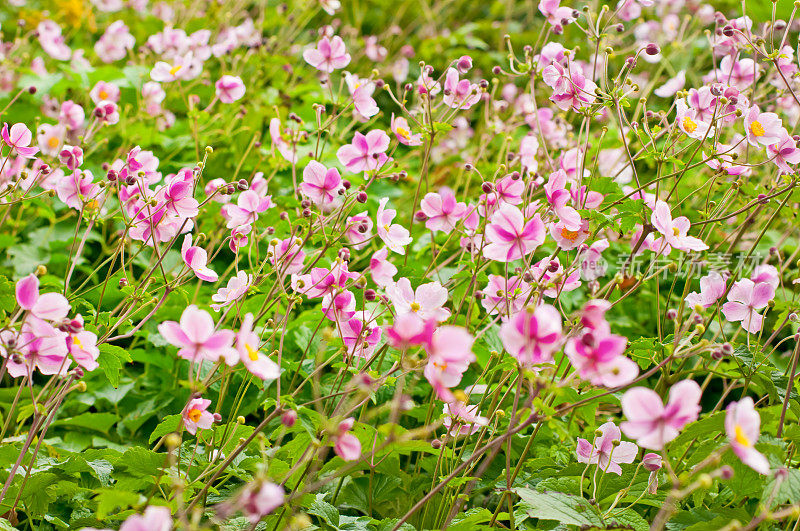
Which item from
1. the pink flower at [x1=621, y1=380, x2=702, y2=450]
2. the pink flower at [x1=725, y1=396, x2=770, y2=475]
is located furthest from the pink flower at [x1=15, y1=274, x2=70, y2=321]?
the pink flower at [x1=725, y1=396, x2=770, y2=475]

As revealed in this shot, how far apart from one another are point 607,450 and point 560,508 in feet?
0.97

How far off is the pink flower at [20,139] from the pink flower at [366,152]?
0.71 metres

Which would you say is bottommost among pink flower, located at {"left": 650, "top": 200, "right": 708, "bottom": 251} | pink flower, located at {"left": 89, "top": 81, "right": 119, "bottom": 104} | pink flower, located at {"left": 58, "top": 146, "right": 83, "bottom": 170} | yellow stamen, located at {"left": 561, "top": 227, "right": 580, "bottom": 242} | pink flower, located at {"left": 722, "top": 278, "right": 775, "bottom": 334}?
pink flower, located at {"left": 722, "top": 278, "right": 775, "bottom": 334}

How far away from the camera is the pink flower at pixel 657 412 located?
945 mm

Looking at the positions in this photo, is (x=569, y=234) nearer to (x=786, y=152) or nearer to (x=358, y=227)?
(x=358, y=227)

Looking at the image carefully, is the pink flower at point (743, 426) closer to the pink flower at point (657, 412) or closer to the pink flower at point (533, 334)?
the pink flower at point (657, 412)

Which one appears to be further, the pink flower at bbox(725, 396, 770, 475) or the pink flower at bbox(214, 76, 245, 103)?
the pink flower at bbox(214, 76, 245, 103)

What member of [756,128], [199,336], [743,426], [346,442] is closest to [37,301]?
[199,336]

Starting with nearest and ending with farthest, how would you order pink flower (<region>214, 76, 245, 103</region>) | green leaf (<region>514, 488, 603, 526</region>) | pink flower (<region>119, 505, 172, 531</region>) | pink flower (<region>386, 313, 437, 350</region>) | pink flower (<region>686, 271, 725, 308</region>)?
pink flower (<region>119, 505, 172, 531</region>)
pink flower (<region>386, 313, 437, 350</region>)
green leaf (<region>514, 488, 603, 526</region>)
pink flower (<region>686, 271, 725, 308</region>)
pink flower (<region>214, 76, 245, 103</region>)

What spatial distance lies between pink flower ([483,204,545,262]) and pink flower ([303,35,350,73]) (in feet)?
3.13

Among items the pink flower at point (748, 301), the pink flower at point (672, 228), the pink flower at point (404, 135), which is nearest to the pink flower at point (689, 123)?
the pink flower at point (672, 228)

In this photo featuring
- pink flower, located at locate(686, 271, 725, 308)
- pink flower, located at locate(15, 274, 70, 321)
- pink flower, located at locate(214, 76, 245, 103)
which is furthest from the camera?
pink flower, located at locate(214, 76, 245, 103)

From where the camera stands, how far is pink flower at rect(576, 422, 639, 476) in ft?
5.05

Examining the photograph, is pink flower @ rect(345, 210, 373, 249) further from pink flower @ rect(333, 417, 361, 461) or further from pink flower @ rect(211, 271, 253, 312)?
pink flower @ rect(333, 417, 361, 461)
